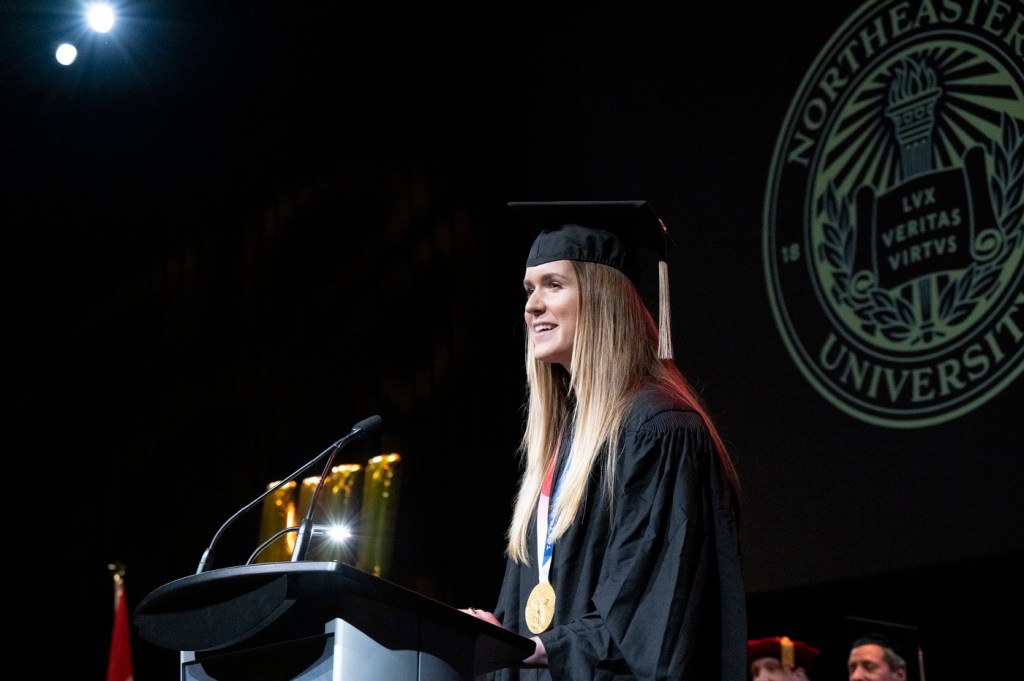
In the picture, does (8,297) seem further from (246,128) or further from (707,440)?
(707,440)

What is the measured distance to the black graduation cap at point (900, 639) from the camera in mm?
4285

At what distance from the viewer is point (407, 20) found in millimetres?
7059

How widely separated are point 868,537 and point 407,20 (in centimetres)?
432

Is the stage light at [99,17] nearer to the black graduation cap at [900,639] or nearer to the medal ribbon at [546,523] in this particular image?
the medal ribbon at [546,523]

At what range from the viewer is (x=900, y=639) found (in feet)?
14.3

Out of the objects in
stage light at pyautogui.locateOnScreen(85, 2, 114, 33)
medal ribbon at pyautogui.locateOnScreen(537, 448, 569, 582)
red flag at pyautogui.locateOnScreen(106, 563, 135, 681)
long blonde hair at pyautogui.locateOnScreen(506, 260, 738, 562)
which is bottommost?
red flag at pyautogui.locateOnScreen(106, 563, 135, 681)

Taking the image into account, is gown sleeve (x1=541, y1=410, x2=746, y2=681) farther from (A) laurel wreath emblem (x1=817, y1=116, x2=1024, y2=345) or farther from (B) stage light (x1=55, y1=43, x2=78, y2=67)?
(B) stage light (x1=55, y1=43, x2=78, y2=67)

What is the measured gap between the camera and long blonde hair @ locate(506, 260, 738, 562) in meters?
2.35

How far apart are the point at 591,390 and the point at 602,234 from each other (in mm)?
433

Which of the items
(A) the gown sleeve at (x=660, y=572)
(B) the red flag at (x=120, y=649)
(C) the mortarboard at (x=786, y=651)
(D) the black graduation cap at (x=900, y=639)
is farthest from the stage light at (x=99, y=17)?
(A) the gown sleeve at (x=660, y=572)

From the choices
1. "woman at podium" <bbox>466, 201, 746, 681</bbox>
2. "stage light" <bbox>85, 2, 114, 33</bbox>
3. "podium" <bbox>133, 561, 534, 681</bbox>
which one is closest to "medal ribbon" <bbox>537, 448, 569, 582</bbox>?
"woman at podium" <bbox>466, 201, 746, 681</bbox>

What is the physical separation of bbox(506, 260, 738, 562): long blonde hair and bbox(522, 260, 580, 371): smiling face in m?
0.02

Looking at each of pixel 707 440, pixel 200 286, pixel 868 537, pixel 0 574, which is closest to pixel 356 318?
pixel 200 286

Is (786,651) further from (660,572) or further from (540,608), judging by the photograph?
(660,572)
